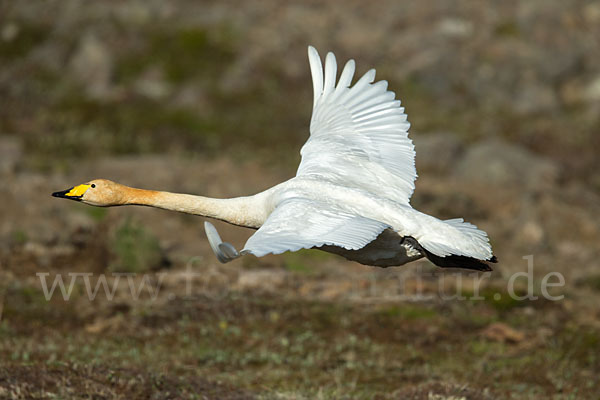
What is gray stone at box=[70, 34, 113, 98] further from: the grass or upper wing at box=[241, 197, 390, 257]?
upper wing at box=[241, 197, 390, 257]

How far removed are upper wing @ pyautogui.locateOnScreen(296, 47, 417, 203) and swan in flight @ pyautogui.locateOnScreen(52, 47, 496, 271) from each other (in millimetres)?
10

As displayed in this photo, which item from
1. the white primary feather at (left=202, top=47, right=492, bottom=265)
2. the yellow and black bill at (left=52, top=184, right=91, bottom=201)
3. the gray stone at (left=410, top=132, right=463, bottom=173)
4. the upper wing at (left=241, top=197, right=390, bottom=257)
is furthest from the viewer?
the gray stone at (left=410, top=132, right=463, bottom=173)

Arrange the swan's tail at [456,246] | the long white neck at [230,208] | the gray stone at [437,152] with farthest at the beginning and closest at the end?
the gray stone at [437,152], the long white neck at [230,208], the swan's tail at [456,246]

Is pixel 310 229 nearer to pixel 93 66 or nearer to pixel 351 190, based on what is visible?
pixel 351 190

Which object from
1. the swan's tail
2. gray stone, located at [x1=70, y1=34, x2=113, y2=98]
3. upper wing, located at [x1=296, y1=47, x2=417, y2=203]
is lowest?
the swan's tail

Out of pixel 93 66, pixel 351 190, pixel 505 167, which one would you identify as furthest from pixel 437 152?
pixel 351 190

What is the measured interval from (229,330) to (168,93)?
1729 cm

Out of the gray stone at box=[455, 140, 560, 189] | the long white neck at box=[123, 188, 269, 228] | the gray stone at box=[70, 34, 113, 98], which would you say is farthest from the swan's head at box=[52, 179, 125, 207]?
the gray stone at box=[70, 34, 113, 98]

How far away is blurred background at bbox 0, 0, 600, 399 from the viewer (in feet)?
35.0

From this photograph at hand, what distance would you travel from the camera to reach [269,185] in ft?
65.8

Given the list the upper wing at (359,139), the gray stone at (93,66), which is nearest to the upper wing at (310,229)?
the upper wing at (359,139)

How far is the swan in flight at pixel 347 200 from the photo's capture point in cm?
739

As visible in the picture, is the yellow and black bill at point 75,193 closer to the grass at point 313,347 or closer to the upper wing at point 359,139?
the grass at point 313,347

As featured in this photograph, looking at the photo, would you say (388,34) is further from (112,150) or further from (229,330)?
(229,330)
